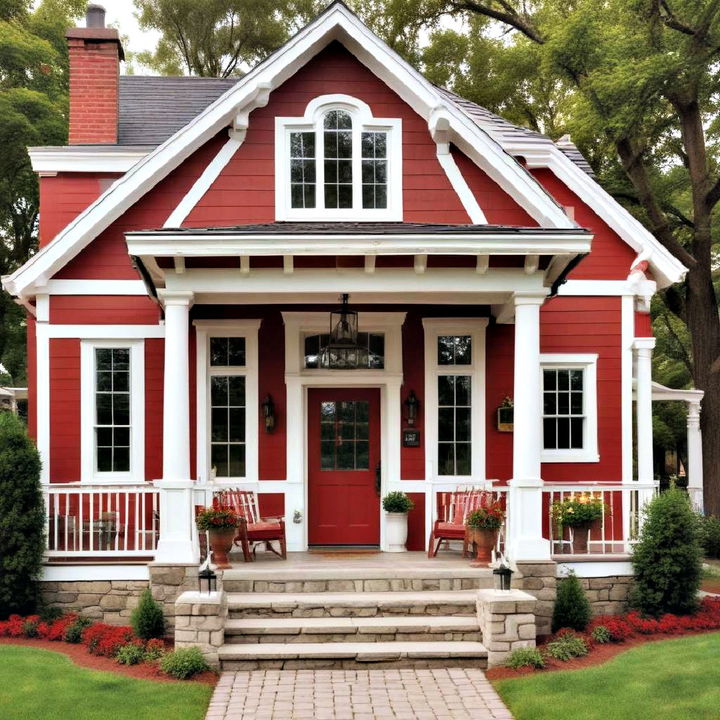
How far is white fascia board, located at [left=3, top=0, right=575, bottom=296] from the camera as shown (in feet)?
36.0

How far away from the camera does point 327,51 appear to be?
11484 millimetres

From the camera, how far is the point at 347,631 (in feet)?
29.9

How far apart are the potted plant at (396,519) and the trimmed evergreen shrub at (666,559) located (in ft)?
9.27

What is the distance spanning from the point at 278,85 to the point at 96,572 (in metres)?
6.03

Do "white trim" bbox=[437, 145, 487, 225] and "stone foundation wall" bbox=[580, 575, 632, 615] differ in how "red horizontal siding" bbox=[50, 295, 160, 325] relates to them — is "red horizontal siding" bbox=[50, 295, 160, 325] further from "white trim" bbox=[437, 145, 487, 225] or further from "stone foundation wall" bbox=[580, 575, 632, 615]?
"stone foundation wall" bbox=[580, 575, 632, 615]

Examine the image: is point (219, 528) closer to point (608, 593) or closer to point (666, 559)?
point (608, 593)

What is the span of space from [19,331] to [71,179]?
1405cm

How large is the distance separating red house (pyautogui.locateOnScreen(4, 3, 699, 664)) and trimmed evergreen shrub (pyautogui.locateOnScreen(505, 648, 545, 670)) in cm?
169

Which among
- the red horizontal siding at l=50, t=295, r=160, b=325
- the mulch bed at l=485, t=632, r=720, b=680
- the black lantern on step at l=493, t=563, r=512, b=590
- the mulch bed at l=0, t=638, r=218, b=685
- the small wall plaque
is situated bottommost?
the mulch bed at l=485, t=632, r=720, b=680

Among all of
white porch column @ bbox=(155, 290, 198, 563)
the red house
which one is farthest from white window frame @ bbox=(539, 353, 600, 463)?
white porch column @ bbox=(155, 290, 198, 563)

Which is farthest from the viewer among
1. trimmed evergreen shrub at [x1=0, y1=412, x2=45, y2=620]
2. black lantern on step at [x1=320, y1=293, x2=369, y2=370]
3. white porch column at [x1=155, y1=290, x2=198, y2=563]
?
black lantern on step at [x1=320, y1=293, x2=369, y2=370]

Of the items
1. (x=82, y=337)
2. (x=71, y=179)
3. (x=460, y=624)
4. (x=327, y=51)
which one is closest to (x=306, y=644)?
(x=460, y=624)

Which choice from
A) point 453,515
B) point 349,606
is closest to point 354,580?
point 349,606

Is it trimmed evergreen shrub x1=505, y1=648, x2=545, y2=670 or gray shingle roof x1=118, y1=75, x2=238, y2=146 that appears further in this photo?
gray shingle roof x1=118, y1=75, x2=238, y2=146
